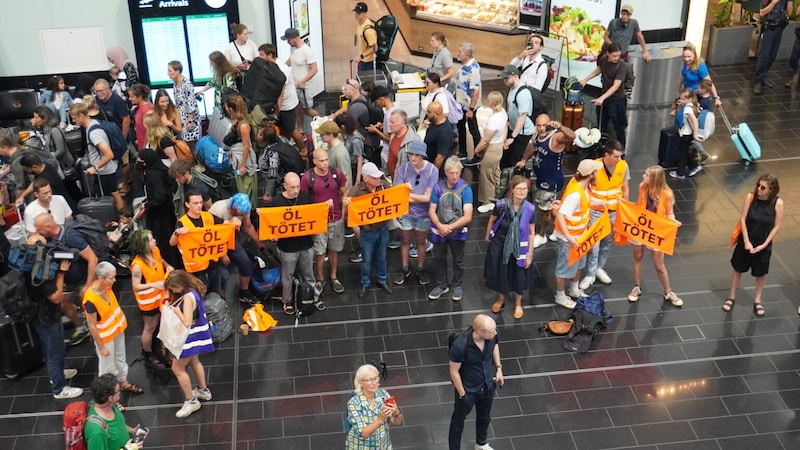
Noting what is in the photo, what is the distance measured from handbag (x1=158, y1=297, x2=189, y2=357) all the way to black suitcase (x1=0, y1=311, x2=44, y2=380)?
78.4 inches

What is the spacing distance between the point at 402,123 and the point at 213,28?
16.8 feet

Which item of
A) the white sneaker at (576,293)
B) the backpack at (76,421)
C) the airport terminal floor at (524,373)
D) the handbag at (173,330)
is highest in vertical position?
the handbag at (173,330)

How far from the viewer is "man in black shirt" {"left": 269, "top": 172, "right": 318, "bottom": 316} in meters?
10.0

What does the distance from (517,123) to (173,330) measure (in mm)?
6082

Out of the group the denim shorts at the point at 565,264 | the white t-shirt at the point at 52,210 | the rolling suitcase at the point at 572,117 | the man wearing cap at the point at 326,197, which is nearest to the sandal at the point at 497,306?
the denim shorts at the point at 565,264

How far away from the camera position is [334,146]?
10.9 meters

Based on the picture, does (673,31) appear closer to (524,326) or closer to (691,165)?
(691,165)

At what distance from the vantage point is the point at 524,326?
1048 cm

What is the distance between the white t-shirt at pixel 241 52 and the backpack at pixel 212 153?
242 centimetres

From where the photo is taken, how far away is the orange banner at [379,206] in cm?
1034

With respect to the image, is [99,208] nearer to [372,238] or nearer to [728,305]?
[372,238]

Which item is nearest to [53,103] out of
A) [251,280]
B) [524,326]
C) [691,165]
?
[251,280]

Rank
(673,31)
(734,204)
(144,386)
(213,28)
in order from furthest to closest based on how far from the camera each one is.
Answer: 1. (673,31)
2. (213,28)
3. (734,204)
4. (144,386)

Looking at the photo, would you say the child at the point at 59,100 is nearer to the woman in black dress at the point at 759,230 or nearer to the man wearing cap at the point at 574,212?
the man wearing cap at the point at 574,212
